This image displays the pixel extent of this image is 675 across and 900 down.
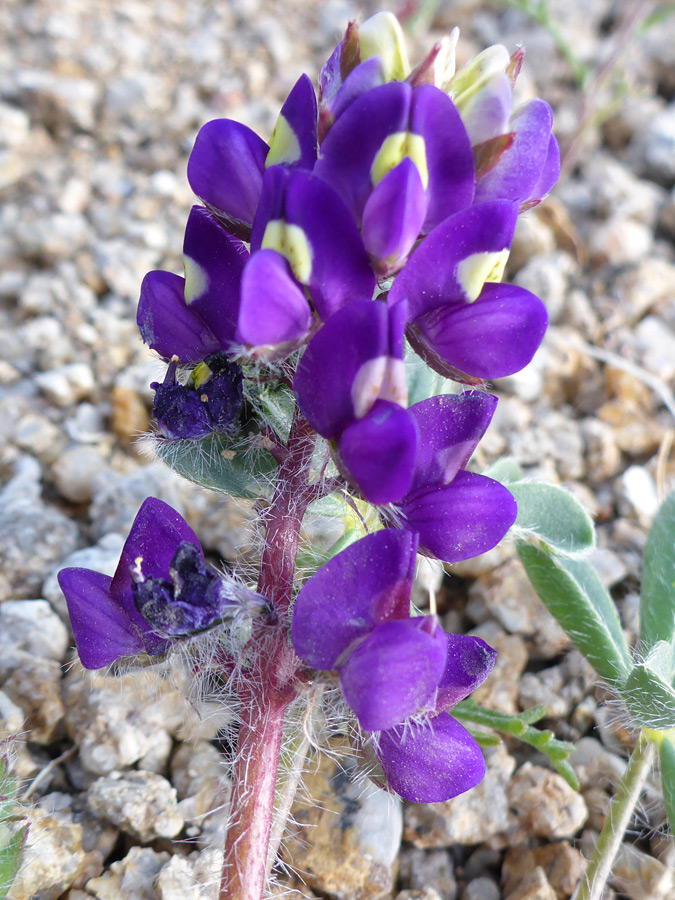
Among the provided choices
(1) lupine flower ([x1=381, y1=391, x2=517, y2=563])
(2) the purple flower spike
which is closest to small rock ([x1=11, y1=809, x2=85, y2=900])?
(1) lupine flower ([x1=381, y1=391, x2=517, y2=563])

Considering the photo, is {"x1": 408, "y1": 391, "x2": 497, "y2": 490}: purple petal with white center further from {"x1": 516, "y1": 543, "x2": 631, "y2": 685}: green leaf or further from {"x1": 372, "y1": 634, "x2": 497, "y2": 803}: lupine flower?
{"x1": 516, "y1": 543, "x2": 631, "y2": 685}: green leaf

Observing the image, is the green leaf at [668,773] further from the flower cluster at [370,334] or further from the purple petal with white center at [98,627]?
the purple petal with white center at [98,627]

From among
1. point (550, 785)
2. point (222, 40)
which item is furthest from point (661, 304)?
point (222, 40)

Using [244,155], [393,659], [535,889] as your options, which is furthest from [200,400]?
[535,889]

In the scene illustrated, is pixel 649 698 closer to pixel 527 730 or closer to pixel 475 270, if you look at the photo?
pixel 527 730

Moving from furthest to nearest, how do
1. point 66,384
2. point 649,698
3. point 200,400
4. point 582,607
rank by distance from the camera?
point 66,384, point 582,607, point 649,698, point 200,400

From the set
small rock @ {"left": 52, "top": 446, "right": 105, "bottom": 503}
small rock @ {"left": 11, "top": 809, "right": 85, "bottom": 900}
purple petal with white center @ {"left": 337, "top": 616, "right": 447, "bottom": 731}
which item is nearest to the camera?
purple petal with white center @ {"left": 337, "top": 616, "right": 447, "bottom": 731}
